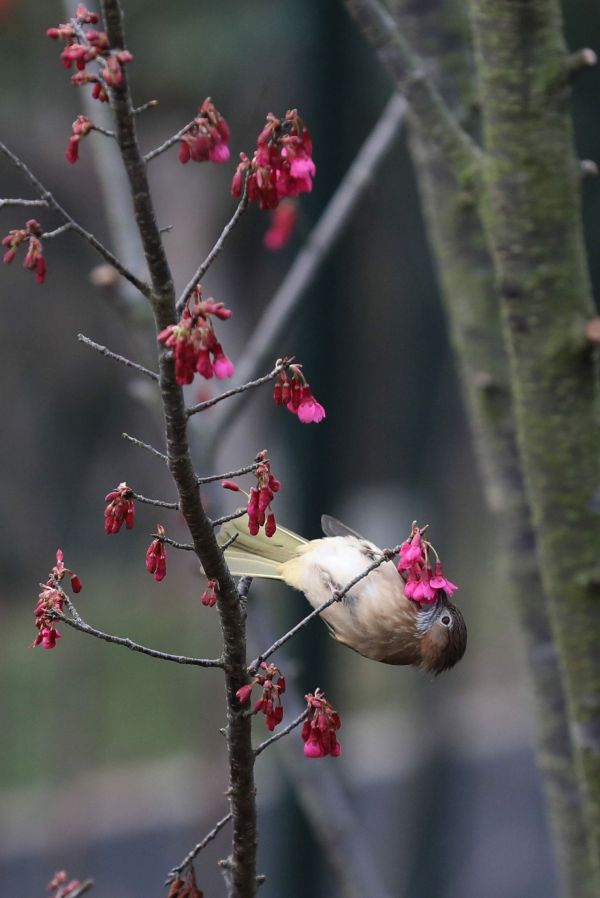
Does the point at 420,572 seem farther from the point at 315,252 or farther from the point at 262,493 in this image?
the point at 315,252

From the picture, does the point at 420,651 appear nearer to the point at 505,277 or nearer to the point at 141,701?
the point at 505,277

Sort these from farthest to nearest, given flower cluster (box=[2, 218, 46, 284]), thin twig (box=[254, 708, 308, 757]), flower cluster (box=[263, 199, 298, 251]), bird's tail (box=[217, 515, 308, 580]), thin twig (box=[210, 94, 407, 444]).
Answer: flower cluster (box=[263, 199, 298, 251])
thin twig (box=[210, 94, 407, 444])
bird's tail (box=[217, 515, 308, 580])
thin twig (box=[254, 708, 308, 757])
flower cluster (box=[2, 218, 46, 284])

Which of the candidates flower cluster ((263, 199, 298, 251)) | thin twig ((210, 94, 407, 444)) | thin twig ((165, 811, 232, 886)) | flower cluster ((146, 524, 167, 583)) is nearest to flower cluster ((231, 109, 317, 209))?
flower cluster ((146, 524, 167, 583))

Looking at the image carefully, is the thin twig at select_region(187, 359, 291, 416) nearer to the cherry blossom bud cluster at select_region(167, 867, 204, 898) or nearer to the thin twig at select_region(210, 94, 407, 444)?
the cherry blossom bud cluster at select_region(167, 867, 204, 898)

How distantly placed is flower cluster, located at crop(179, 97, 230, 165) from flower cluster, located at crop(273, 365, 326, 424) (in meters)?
0.24

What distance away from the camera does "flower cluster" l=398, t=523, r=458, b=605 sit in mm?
1439

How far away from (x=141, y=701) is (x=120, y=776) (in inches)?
37.2

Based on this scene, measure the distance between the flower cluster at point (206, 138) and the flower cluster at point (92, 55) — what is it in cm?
14

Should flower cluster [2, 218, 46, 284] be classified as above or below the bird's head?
above

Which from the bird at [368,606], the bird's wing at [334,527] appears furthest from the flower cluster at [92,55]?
the bird's wing at [334,527]

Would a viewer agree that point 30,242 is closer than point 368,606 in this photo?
Yes

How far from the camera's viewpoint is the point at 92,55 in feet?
3.53

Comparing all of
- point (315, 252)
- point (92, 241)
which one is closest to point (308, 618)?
point (92, 241)

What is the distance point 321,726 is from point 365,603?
520 millimetres
